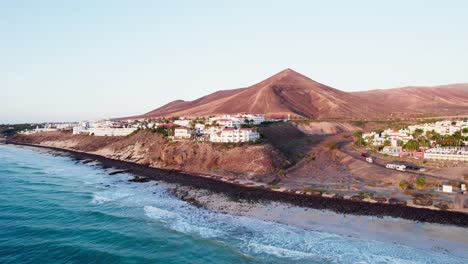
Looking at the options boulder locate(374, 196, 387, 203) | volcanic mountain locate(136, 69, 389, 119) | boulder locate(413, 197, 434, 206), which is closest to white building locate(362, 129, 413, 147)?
boulder locate(413, 197, 434, 206)

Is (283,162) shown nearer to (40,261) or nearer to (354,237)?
(354,237)

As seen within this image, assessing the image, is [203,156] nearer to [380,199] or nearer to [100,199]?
[100,199]

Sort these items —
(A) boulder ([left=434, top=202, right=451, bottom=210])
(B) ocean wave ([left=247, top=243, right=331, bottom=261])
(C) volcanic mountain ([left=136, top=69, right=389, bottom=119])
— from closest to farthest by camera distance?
1. (B) ocean wave ([left=247, top=243, right=331, bottom=261])
2. (A) boulder ([left=434, top=202, right=451, bottom=210])
3. (C) volcanic mountain ([left=136, top=69, right=389, bottom=119])

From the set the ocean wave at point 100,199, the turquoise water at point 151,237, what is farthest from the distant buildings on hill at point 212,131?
the ocean wave at point 100,199

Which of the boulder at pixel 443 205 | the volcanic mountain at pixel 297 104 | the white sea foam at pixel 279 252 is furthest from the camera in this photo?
the volcanic mountain at pixel 297 104

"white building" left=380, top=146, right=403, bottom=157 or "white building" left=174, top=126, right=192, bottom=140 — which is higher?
"white building" left=174, top=126, right=192, bottom=140

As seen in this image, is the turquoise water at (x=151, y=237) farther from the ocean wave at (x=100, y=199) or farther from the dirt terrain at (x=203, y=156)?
the dirt terrain at (x=203, y=156)

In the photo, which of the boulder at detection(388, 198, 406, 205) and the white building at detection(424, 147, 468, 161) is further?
the white building at detection(424, 147, 468, 161)

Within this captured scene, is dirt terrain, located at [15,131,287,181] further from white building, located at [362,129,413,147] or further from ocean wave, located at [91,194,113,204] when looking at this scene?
white building, located at [362,129,413,147]

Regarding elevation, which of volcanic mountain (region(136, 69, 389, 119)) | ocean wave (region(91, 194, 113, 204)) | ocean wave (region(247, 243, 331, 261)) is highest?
volcanic mountain (region(136, 69, 389, 119))
